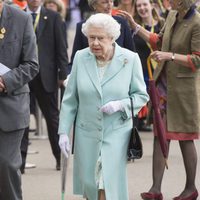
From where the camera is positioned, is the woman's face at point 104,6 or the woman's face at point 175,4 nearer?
the woman's face at point 175,4

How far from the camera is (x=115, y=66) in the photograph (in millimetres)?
6297

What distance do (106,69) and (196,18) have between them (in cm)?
148

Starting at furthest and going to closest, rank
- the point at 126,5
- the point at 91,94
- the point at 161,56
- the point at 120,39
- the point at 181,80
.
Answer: the point at 126,5 < the point at 120,39 < the point at 181,80 < the point at 161,56 < the point at 91,94

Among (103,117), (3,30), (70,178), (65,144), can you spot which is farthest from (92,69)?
(70,178)

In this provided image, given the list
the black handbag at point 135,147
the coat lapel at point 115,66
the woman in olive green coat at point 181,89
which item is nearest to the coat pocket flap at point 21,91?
the coat lapel at point 115,66

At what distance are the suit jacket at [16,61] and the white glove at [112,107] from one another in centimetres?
71

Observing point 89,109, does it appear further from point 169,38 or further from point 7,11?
point 169,38

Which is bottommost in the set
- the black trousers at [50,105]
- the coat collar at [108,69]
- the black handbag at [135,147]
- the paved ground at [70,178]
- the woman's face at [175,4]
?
the paved ground at [70,178]

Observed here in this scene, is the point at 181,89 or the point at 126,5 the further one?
the point at 126,5

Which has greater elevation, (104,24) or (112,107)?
(104,24)

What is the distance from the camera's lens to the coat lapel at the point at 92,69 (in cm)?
622

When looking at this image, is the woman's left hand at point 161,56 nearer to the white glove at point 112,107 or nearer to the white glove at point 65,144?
the white glove at point 112,107

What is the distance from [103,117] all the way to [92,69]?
35 centimetres

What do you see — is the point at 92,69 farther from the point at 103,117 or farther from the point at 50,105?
the point at 50,105
